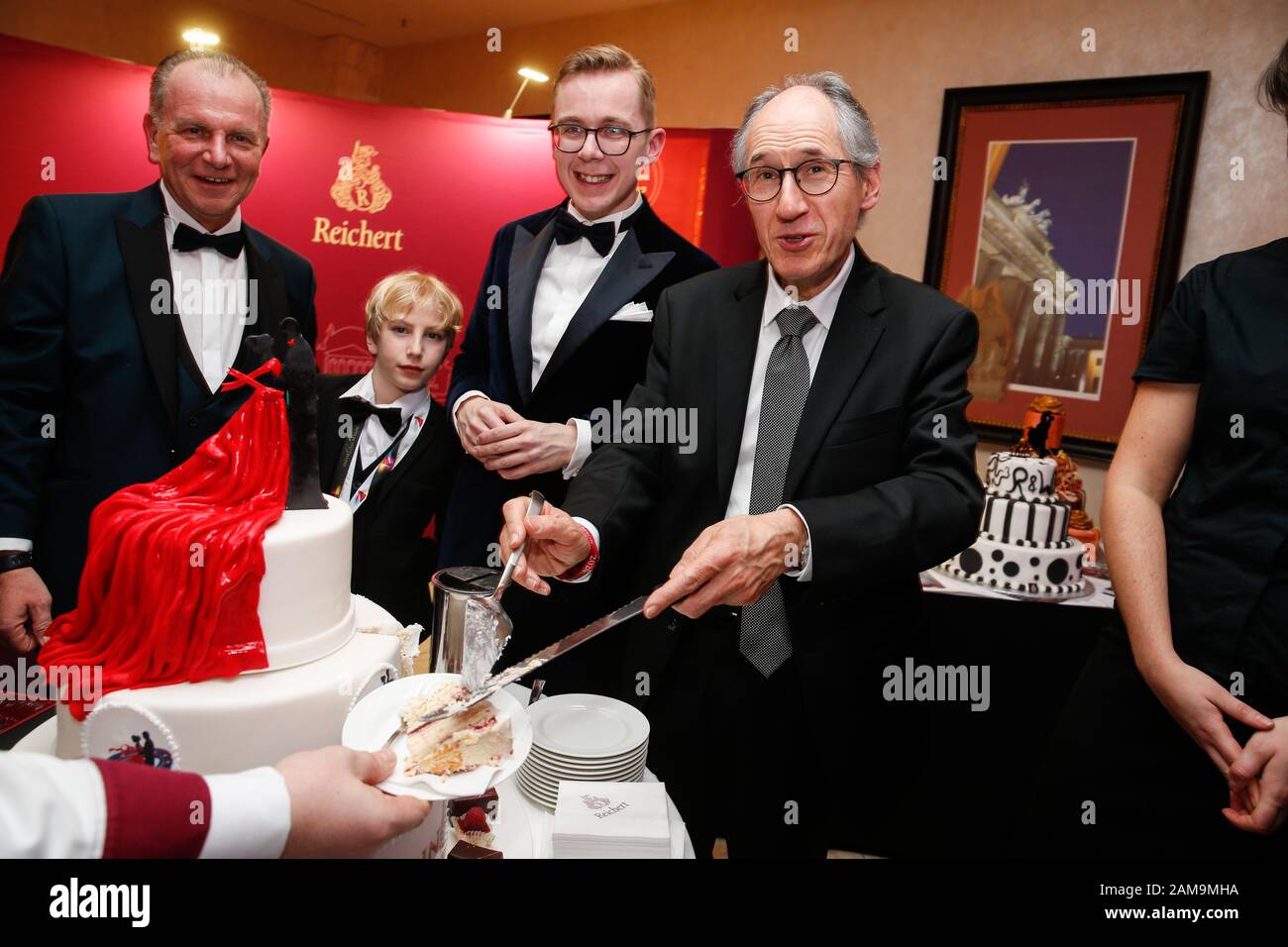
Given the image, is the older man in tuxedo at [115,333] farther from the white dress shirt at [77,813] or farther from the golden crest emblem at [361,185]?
the golden crest emblem at [361,185]

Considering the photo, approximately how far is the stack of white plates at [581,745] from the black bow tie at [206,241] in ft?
5.49

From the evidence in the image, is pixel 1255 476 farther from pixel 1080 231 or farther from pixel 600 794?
pixel 1080 231

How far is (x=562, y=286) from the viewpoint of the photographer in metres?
2.54

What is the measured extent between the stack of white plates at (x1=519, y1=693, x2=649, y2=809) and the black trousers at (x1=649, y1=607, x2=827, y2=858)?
183mm

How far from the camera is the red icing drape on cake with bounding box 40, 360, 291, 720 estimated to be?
1.30 metres

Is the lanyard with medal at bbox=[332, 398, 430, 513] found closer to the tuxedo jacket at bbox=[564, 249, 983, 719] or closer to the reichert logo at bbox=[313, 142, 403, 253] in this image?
the tuxedo jacket at bbox=[564, 249, 983, 719]

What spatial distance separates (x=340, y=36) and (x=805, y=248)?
25.1 feet

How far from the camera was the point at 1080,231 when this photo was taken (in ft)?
13.9

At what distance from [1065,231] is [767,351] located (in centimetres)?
333

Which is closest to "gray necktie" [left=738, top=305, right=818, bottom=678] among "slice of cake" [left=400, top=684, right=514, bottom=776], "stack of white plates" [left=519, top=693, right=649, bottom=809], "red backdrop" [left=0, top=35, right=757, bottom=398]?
"stack of white plates" [left=519, top=693, right=649, bottom=809]

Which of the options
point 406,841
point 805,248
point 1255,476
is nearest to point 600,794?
point 406,841

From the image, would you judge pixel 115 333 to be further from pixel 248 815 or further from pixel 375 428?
pixel 248 815
